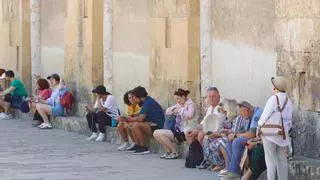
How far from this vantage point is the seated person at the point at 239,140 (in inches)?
490

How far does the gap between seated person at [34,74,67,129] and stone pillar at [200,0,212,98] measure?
17.8ft

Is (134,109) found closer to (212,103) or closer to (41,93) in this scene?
(212,103)

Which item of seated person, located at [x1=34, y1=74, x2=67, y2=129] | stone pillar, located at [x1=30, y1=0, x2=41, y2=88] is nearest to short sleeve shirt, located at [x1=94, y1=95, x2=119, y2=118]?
seated person, located at [x1=34, y1=74, x2=67, y2=129]

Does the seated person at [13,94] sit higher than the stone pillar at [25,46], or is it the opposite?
the stone pillar at [25,46]

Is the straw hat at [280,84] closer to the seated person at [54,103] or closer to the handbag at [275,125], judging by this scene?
the handbag at [275,125]

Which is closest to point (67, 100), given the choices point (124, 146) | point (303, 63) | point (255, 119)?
point (124, 146)

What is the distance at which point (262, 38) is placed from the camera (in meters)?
13.8

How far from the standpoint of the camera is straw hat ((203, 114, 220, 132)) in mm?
13734

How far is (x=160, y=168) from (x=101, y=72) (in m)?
6.50

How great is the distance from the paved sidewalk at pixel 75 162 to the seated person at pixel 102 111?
351 mm

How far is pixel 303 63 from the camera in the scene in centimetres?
1252

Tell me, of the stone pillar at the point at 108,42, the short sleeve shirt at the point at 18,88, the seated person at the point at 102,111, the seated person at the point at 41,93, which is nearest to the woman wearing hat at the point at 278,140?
the seated person at the point at 102,111

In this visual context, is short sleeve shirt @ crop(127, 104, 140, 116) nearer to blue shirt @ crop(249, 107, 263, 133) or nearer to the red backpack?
blue shirt @ crop(249, 107, 263, 133)

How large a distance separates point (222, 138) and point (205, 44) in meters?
2.77
